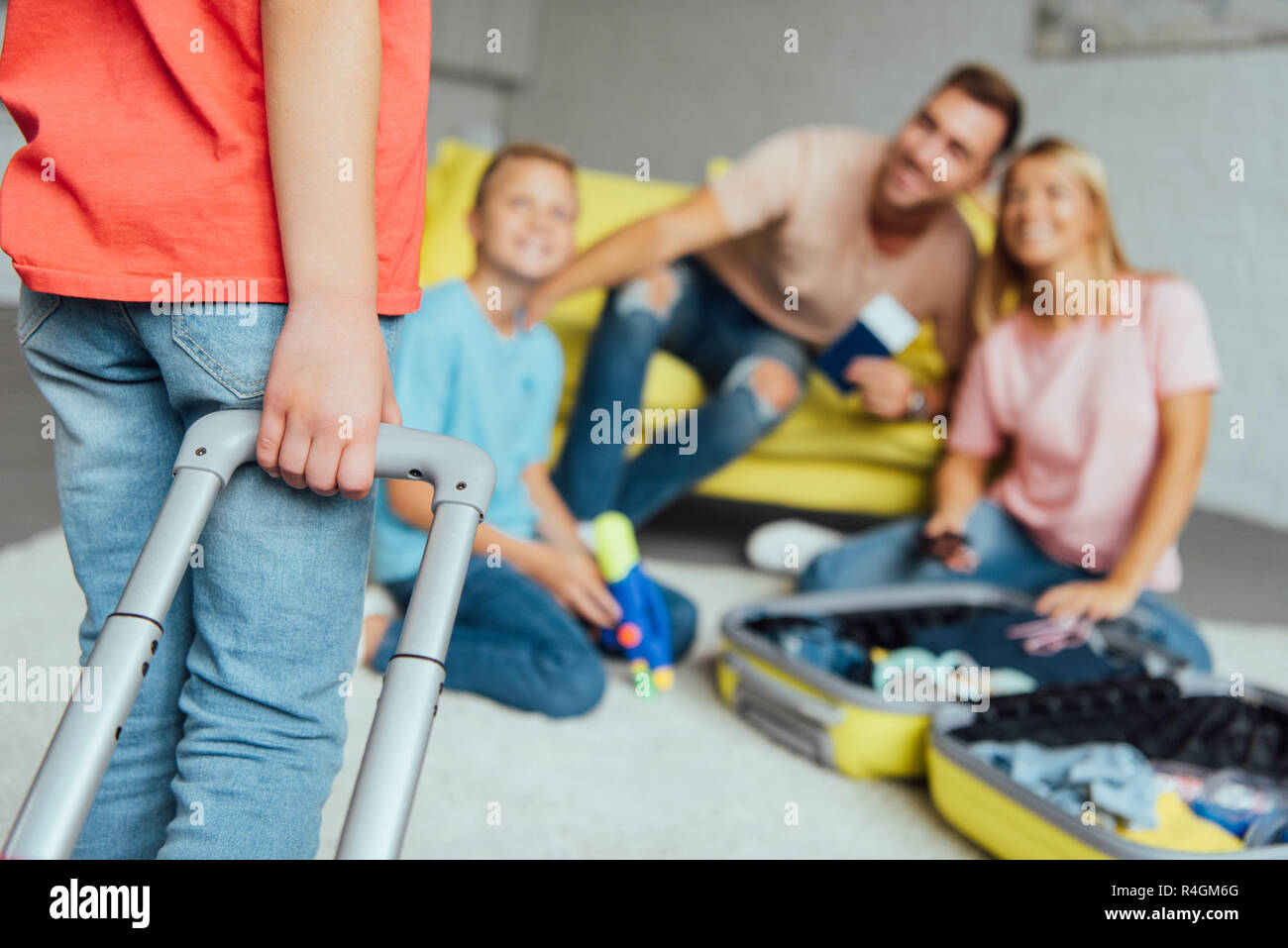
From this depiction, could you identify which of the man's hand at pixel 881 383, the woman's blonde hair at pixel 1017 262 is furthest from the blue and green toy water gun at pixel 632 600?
the woman's blonde hair at pixel 1017 262

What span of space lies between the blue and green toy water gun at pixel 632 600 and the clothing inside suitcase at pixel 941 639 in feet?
0.36

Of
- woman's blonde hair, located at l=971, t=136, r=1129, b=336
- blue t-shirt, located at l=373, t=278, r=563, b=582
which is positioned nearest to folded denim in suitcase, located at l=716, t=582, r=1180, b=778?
blue t-shirt, located at l=373, t=278, r=563, b=582

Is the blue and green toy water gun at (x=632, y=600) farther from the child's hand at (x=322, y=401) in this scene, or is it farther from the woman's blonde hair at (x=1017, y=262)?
the child's hand at (x=322, y=401)

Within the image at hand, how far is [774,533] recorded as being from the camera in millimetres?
1879

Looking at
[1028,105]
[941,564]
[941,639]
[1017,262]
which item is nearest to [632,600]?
[941,639]

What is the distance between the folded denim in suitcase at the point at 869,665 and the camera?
1111mm

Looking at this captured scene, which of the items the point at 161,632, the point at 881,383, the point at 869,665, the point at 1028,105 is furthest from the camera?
the point at 1028,105

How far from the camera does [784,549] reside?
1.86 m

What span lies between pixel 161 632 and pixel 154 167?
196 millimetres

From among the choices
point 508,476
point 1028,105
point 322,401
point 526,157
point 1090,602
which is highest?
point 1028,105

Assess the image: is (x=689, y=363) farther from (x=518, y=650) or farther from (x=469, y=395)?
(x=518, y=650)
